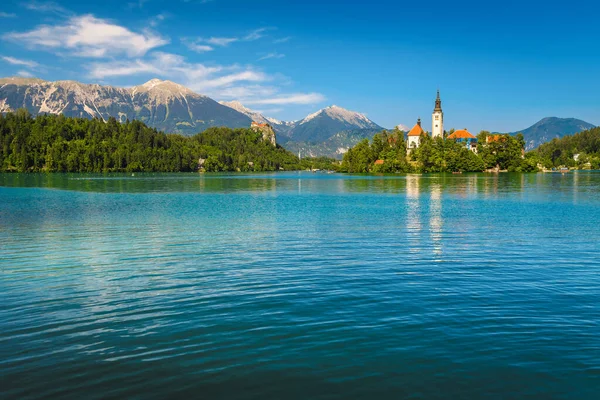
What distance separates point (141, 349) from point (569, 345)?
434 inches

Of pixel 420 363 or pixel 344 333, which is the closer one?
pixel 420 363

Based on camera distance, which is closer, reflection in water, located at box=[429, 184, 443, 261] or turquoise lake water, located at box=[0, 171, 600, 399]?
turquoise lake water, located at box=[0, 171, 600, 399]

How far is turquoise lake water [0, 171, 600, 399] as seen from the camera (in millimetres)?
10141

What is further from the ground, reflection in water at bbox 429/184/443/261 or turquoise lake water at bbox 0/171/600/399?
reflection in water at bbox 429/184/443/261

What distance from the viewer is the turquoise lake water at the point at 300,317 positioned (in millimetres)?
10141

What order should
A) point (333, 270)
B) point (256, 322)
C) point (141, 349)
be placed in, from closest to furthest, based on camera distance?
1. point (141, 349)
2. point (256, 322)
3. point (333, 270)

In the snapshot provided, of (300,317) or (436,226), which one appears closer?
(300,317)

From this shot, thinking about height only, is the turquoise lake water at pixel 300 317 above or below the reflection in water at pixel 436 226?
below

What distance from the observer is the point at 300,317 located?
14602mm

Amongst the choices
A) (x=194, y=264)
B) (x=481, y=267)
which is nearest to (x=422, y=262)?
(x=481, y=267)

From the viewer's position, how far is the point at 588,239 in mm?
31406

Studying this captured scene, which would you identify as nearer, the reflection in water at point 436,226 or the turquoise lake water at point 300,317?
the turquoise lake water at point 300,317

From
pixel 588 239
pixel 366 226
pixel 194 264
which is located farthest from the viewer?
pixel 366 226

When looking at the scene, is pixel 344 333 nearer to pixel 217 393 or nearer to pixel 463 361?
pixel 463 361
